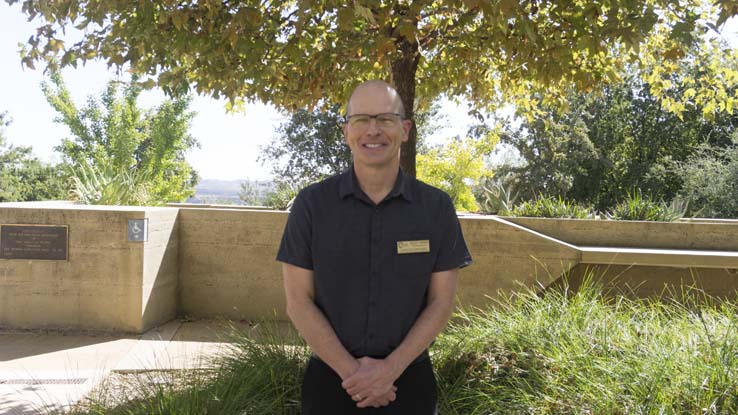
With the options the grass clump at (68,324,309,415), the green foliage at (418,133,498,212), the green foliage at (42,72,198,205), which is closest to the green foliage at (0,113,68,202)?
the green foliage at (42,72,198,205)

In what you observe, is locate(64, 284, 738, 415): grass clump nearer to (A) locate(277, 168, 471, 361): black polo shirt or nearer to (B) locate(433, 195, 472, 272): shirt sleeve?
(A) locate(277, 168, 471, 361): black polo shirt

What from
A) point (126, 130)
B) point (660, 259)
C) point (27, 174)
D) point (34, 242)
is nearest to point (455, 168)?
point (660, 259)

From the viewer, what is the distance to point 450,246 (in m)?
2.95

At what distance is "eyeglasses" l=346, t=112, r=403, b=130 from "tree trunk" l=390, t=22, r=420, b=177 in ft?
10.8

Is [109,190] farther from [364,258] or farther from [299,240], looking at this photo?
[364,258]

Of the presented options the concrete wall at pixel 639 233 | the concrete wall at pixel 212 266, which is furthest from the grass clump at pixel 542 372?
the concrete wall at pixel 639 233

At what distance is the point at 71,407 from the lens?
4.23 meters

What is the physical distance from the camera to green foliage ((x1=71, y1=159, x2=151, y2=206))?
868 cm

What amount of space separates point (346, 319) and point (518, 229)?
5690 mm

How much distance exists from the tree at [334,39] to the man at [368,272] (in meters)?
1.52

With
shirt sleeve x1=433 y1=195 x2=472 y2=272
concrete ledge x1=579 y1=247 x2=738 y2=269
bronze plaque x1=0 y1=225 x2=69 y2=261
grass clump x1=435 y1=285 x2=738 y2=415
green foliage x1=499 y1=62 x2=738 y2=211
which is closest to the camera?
shirt sleeve x1=433 y1=195 x2=472 y2=272

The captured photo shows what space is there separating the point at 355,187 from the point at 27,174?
43665 mm

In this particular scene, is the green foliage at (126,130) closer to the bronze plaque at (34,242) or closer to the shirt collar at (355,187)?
the bronze plaque at (34,242)

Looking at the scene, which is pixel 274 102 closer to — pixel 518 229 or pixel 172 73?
pixel 172 73
